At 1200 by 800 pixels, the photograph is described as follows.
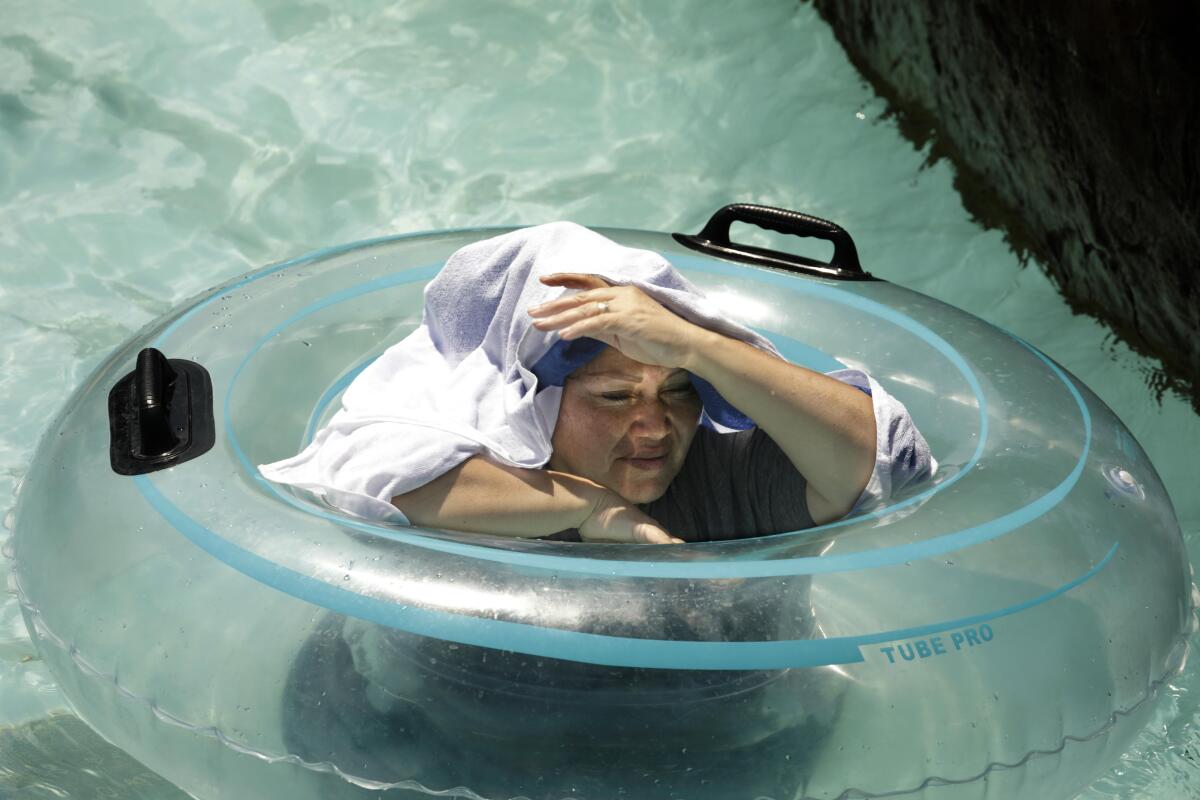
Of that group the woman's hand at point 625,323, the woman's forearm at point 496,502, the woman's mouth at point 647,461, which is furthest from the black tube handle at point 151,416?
the woman's mouth at point 647,461

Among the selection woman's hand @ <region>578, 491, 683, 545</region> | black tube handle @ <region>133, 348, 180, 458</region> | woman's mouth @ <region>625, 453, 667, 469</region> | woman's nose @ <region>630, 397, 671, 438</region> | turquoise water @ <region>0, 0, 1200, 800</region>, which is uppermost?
black tube handle @ <region>133, 348, 180, 458</region>

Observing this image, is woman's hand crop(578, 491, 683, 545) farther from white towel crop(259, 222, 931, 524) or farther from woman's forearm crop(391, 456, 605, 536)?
white towel crop(259, 222, 931, 524)

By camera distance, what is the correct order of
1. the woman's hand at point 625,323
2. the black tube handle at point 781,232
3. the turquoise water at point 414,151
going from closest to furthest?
the woman's hand at point 625,323 < the black tube handle at point 781,232 < the turquoise water at point 414,151

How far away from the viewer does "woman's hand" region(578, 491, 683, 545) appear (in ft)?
6.51

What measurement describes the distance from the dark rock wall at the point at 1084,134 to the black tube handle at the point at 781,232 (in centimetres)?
97

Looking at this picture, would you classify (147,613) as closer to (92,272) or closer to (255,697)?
(255,697)

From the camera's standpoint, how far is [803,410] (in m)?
1.97

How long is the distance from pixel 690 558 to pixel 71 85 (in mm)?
3369

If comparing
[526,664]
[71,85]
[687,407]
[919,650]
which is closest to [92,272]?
[71,85]

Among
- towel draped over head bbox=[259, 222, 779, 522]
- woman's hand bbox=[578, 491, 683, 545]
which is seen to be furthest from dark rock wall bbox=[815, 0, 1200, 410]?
woman's hand bbox=[578, 491, 683, 545]

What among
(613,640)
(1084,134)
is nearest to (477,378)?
(613,640)

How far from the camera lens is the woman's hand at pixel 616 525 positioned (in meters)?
1.99

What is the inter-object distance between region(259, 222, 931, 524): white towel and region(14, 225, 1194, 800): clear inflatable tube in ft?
0.27

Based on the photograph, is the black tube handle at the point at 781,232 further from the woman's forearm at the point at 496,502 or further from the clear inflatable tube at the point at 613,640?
the woman's forearm at the point at 496,502
